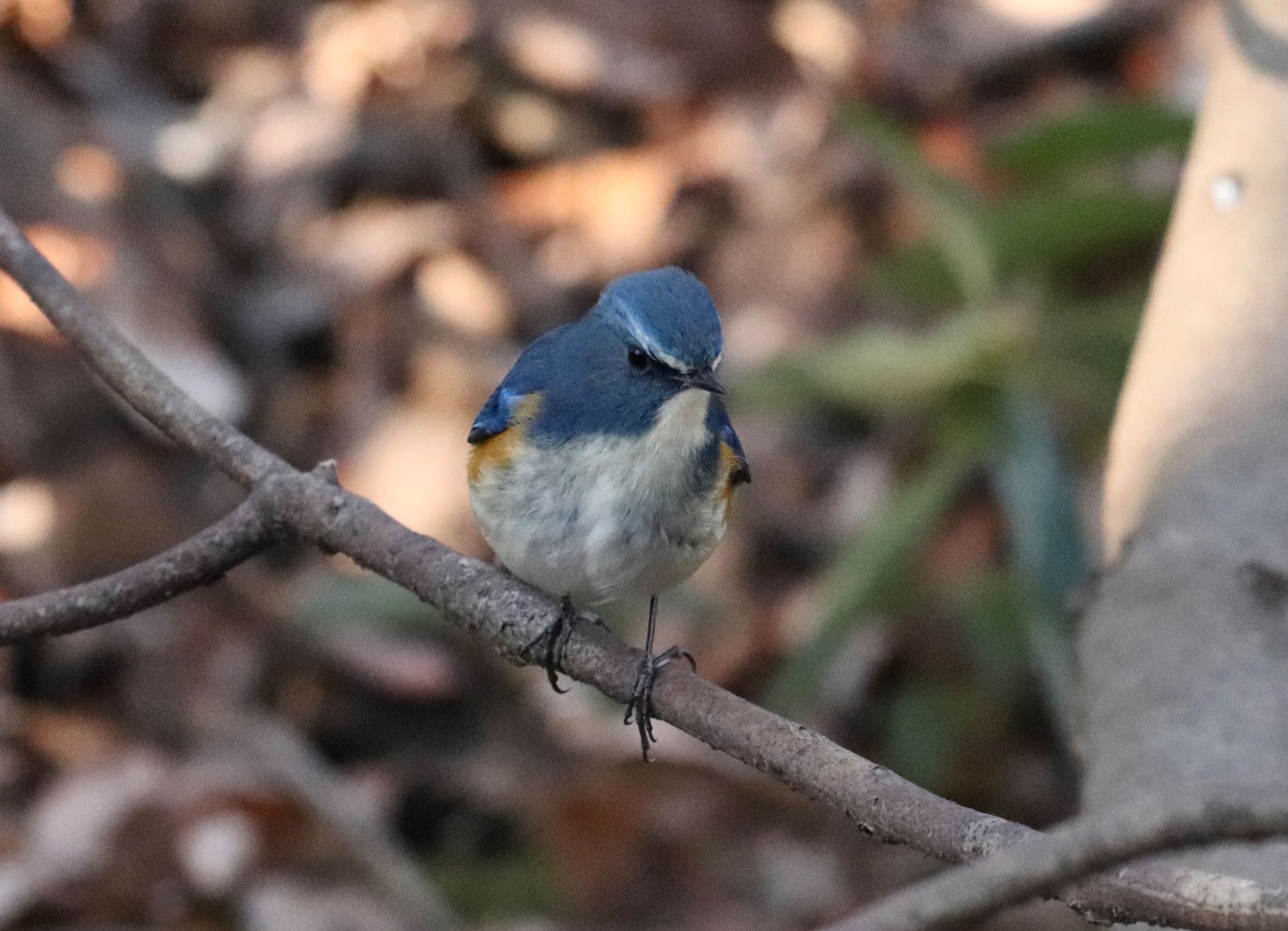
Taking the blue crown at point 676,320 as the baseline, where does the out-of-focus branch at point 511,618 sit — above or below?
below

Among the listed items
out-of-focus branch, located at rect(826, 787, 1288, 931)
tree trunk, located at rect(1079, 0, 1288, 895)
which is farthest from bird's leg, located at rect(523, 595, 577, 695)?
out-of-focus branch, located at rect(826, 787, 1288, 931)

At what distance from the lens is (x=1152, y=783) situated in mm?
2041

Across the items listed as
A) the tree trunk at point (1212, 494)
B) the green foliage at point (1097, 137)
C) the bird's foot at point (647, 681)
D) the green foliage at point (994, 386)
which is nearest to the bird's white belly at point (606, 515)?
the bird's foot at point (647, 681)

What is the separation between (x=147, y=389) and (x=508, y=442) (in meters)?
0.59

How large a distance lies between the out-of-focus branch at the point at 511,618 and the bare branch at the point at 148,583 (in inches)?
1.7

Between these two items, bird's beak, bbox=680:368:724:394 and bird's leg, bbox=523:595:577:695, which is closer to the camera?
bird's leg, bbox=523:595:577:695

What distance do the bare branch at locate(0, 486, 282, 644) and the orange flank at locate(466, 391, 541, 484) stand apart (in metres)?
0.46

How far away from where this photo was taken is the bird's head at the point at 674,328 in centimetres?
236

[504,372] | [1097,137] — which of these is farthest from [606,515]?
[504,372]

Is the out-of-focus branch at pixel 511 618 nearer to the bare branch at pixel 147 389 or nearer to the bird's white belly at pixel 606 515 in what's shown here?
the bare branch at pixel 147 389

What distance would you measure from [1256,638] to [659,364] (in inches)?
38.4

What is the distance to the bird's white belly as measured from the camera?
2424 millimetres

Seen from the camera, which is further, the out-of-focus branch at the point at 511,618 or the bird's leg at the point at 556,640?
the bird's leg at the point at 556,640

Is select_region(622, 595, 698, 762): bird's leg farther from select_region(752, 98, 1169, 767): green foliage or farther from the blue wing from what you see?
select_region(752, 98, 1169, 767): green foliage
